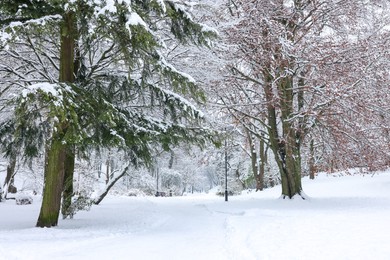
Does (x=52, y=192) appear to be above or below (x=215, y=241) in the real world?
above

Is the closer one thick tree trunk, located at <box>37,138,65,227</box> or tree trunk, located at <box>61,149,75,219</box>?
thick tree trunk, located at <box>37,138,65,227</box>

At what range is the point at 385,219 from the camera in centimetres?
782

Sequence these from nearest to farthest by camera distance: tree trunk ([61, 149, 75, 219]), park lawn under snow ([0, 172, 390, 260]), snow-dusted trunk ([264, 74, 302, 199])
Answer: park lawn under snow ([0, 172, 390, 260]) → tree trunk ([61, 149, 75, 219]) → snow-dusted trunk ([264, 74, 302, 199])

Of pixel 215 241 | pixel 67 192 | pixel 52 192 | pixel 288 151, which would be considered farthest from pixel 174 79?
pixel 288 151

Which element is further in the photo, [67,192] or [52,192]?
[67,192]

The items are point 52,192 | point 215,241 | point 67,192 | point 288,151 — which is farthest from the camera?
point 288,151

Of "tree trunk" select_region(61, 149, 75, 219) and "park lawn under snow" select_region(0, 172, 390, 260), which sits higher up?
"tree trunk" select_region(61, 149, 75, 219)

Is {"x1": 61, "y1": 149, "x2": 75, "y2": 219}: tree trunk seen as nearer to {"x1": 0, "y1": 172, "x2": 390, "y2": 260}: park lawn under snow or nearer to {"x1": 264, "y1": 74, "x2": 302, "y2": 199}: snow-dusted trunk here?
{"x1": 0, "y1": 172, "x2": 390, "y2": 260}: park lawn under snow

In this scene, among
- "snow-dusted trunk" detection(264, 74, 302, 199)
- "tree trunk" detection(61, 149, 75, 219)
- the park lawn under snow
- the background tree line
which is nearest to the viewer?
the park lawn under snow

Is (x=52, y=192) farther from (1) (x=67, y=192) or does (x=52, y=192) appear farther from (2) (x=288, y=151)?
(2) (x=288, y=151)

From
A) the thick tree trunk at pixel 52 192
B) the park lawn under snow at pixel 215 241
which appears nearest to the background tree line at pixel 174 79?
the thick tree trunk at pixel 52 192

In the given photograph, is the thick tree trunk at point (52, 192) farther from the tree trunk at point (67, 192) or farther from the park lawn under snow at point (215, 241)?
the tree trunk at point (67, 192)

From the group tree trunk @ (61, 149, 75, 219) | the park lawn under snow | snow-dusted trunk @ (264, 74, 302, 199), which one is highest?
snow-dusted trunk @ (264, 74, 302, 199)

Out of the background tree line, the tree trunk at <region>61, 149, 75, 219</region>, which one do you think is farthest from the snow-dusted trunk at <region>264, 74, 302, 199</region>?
the tree trunk at <region>61, 149, 75, 219</region>
